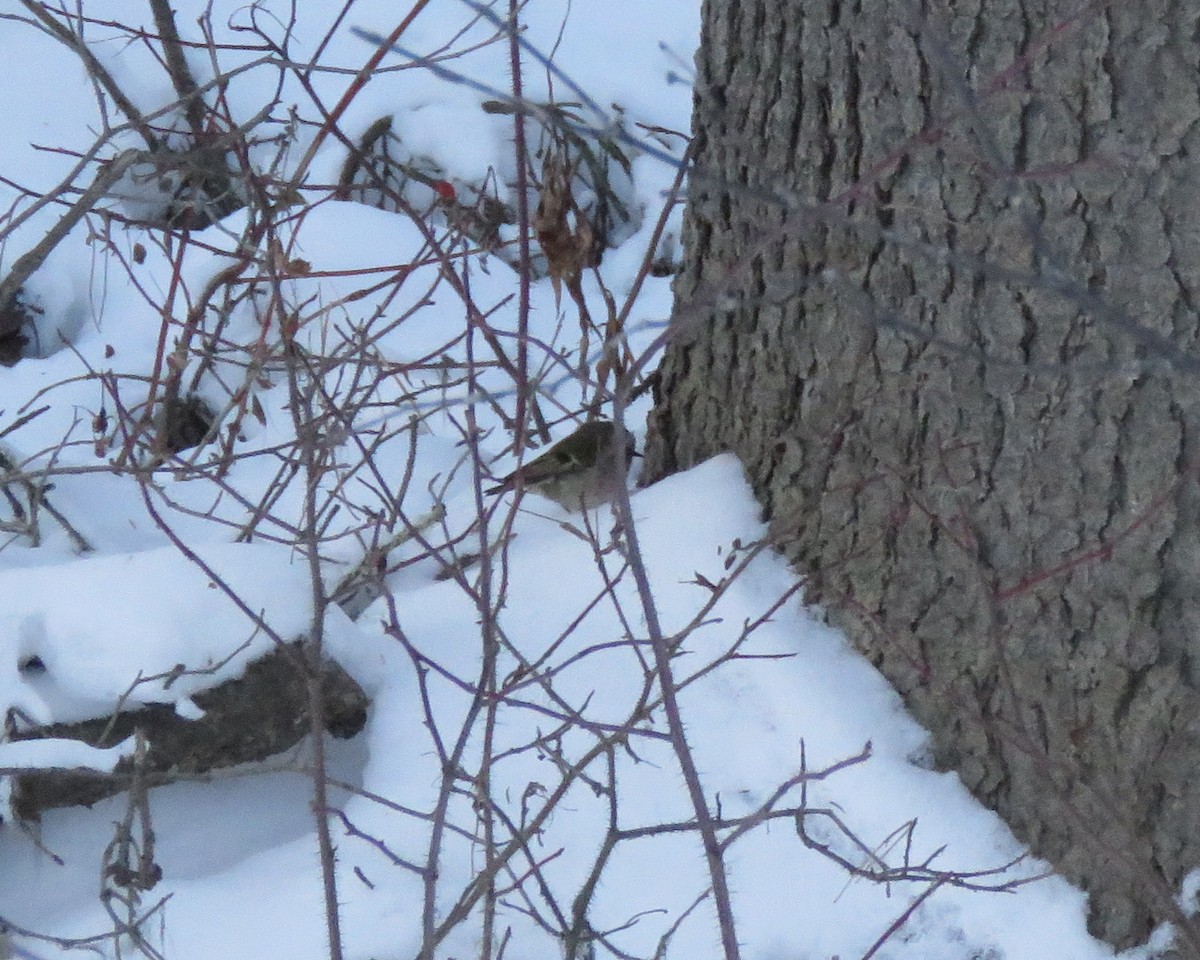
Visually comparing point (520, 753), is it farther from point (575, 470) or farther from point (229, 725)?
point (575, 470)

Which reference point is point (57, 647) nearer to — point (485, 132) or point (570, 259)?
point (570, 259)

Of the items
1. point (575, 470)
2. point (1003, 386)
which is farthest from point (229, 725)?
point (1003, 386)

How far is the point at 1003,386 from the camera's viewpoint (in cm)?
200

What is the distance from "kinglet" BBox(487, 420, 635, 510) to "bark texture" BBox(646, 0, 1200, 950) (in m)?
0.59

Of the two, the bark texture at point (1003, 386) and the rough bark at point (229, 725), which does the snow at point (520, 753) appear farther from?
the bark texture at point (1003, 386)

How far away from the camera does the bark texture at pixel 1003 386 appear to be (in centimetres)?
182

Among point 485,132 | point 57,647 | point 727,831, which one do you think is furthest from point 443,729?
point 485,132

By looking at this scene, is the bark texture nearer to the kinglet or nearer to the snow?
the snow

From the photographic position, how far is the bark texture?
1823mm

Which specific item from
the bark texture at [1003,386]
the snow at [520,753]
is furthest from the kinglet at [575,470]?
the bark texture at [1003,386]

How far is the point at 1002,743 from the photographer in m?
2.11

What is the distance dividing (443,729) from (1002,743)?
96 cm

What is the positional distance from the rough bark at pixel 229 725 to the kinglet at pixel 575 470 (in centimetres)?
64

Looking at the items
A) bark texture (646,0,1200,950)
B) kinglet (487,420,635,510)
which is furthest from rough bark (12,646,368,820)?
bark texture (646,0,1200,950)
